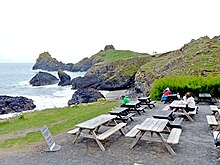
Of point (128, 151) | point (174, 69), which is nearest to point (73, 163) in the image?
point (128, 151)

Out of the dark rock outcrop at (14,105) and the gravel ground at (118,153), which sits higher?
the gravel ground at (118,153)

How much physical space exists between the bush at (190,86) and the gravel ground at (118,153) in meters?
9.68

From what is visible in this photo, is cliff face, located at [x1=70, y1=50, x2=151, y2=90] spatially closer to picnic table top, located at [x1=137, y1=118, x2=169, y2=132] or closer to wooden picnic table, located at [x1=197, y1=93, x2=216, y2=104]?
wooden picnic table, located at [x1=197, y1=93, x2=216, y2=104]

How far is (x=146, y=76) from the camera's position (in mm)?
31797

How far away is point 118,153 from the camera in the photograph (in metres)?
6.95

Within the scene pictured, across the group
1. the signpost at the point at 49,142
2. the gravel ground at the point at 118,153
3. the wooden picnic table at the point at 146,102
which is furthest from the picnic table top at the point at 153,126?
the wooden picnic table at the point at 146,102

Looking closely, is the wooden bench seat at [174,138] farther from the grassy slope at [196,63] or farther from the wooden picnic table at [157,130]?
the grassy slope at [196,63]

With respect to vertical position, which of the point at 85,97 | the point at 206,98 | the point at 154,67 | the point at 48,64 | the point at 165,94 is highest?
the point at 154,67

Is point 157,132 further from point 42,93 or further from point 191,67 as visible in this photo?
point 42,93

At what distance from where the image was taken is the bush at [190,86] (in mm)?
17578

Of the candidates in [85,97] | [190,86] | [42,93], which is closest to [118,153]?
[190,86]

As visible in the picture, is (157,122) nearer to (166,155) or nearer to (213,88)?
(166,155)

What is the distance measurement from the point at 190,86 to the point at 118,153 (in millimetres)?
12391

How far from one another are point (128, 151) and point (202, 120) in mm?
5216
